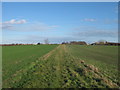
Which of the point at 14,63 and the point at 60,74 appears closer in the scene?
the point at 60,74

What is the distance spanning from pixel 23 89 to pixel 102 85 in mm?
4321

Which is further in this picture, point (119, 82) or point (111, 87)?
point (119, 82)

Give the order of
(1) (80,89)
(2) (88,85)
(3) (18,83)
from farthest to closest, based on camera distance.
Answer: (3) (18,83) < (2) (88,85) < (1) (80,89)

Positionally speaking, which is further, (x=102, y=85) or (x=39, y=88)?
(x=102, y=85)

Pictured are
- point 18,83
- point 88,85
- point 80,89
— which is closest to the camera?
point 80,89

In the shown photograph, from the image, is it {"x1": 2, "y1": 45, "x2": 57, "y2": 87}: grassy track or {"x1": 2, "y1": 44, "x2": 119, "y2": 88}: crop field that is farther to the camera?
{"x1": 2, "y1": 45, "x2": 57, "y2": 87}: grassy track

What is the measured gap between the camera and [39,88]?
24.4 ft

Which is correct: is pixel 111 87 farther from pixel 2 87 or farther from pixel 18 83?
pixel 2 87

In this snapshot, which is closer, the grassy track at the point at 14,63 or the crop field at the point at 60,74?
the crop field at the point at 60,74

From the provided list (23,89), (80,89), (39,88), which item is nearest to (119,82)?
(80,89)

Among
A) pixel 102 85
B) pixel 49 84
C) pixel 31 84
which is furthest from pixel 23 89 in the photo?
pixel 102 85

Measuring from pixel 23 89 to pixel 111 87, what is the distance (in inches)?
185

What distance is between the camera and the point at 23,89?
7309 mm

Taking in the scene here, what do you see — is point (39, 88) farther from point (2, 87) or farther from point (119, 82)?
point (119, 82)
